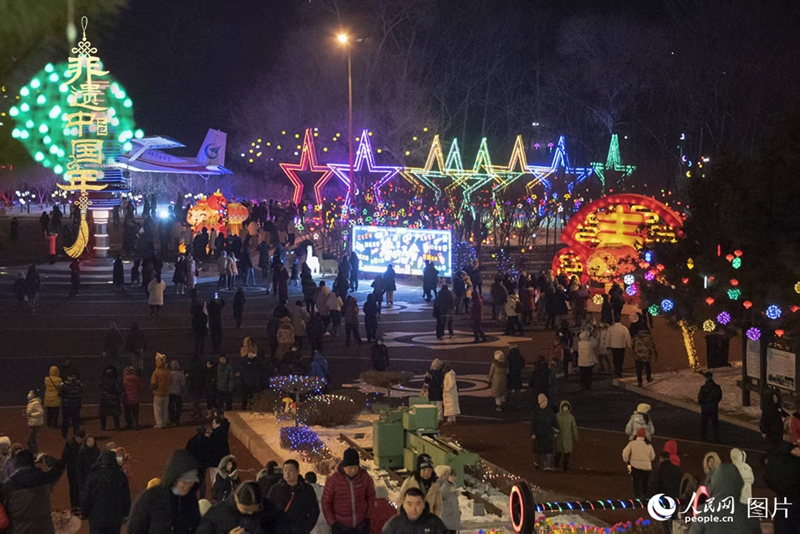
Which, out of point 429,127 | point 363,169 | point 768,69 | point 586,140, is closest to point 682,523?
point 363,169

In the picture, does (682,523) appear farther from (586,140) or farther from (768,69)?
(586,140)

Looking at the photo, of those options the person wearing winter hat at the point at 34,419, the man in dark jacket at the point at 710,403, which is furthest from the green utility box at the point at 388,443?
the person wearing winter hat at the point at 34,419

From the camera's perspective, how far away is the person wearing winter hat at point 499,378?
18.1 m

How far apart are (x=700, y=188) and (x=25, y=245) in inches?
1199

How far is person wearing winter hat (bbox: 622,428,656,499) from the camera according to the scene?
12.4 meters

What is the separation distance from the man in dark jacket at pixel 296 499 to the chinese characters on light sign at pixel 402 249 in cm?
2392

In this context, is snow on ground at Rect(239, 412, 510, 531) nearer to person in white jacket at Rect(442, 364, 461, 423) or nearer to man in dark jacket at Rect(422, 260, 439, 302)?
person in white jacket at Rect(442, 364, 461, 423)

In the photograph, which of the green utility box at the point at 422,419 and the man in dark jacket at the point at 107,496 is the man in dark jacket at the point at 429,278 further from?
the man in dark jacket at the point at 107,496

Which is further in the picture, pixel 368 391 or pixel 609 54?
pixel 609 54

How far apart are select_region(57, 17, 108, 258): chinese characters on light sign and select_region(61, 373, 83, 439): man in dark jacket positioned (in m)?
20.5

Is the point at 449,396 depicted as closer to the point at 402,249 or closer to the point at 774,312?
the point at 774,312

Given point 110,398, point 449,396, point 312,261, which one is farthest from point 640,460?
point 312,261

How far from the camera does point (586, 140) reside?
65.7 meters

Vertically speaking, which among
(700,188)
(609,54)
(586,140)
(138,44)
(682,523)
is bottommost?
(682,523)
